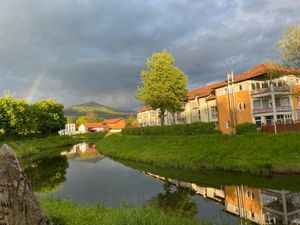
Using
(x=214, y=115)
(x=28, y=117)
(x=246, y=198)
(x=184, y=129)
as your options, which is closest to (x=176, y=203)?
(x=246, y=198)

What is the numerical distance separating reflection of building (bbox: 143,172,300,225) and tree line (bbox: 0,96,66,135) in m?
57.3

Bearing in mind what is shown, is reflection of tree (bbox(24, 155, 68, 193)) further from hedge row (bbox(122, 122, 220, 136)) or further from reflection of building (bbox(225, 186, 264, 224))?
hedge row (bbox(122, 122, 220, 136))

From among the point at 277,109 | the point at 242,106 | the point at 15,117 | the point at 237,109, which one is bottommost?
the point at 277,109

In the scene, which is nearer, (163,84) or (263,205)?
(263,205)

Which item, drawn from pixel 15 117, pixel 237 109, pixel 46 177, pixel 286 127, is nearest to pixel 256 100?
pixel 237 109

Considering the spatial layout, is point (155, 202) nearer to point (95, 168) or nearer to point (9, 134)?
point (95, 168)

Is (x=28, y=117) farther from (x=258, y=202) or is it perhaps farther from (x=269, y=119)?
(x=258, y=202)

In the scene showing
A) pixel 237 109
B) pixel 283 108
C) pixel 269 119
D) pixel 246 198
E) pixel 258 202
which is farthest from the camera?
pixel 237 109

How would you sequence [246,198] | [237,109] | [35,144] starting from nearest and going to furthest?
[246,198]
[237,109]
[35,144]

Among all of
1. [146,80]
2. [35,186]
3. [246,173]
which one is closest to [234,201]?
[246,173]

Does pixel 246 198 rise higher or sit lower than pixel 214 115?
lower

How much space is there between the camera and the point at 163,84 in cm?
6059

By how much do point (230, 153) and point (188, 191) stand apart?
10182 millimetres

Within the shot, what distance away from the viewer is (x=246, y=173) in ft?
94.3
